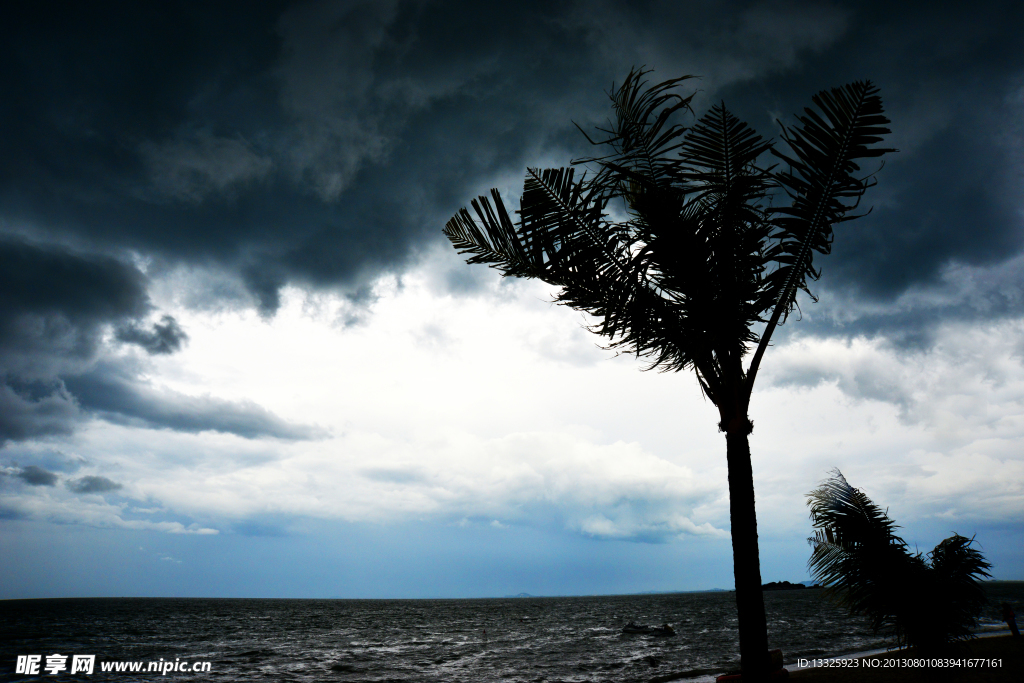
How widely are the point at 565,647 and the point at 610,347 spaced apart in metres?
30.3

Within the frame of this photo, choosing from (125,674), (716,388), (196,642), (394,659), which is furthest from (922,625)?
(196,642)

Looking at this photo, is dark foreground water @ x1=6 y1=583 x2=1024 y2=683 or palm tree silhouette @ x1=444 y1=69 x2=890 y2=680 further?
dark foreground water @ x1=6 y1=583 x2=1024 y2=683

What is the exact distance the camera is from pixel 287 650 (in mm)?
31938

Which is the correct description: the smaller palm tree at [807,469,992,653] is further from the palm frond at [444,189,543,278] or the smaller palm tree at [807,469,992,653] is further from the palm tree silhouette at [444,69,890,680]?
the palm frond at [444,189,543,278]

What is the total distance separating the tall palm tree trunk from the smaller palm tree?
3241 millimetres

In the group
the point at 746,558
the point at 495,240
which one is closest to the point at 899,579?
the point at 746,558

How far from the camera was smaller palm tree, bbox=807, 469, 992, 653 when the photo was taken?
6.93m

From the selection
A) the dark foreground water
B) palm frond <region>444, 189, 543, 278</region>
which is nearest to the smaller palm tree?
palm frond <region>444, 189, 543, 278</region>

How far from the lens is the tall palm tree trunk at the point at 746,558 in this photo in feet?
15.9

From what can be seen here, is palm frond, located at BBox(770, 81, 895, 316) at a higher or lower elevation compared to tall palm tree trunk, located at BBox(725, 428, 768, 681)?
higher

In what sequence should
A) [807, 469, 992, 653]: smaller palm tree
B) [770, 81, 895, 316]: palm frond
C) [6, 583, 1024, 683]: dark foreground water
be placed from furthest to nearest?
[6, 583, 1024, 683]: dark foreground water < [807, 469, 992, 653]: smaller palm tree < [770, 81, 895, 316]: palm frond

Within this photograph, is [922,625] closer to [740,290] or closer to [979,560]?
[979,560]

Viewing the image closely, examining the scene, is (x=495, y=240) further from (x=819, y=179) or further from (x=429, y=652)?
(x=429, y=652)

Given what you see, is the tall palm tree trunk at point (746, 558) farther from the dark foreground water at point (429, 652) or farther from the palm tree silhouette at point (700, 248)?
the dark foreground water at point (429, 652)
